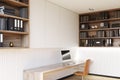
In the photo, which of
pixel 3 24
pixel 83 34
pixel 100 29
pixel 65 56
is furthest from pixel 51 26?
pixel 100 29

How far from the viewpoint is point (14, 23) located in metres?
3.02

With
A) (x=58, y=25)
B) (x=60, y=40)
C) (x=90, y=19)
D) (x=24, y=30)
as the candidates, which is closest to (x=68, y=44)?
(x=60, y=40)

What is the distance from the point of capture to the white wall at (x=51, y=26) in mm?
3742

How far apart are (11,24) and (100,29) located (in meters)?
3.59

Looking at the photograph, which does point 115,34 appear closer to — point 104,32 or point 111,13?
point 104,32

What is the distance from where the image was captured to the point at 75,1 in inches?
169

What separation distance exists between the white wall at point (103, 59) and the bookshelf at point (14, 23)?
Answer: 306 cm

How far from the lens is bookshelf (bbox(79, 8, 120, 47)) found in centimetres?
522

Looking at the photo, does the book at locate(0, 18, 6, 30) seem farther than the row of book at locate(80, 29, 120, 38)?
No

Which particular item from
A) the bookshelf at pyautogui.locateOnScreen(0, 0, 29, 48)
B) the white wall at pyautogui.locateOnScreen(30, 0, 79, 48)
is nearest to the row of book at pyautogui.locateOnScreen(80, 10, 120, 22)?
the white wall at pyautogui.locateOnScreen(30, 0, 79, 48)

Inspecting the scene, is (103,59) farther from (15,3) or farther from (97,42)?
(15,3)

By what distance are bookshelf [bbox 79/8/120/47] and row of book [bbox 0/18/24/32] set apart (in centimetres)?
324

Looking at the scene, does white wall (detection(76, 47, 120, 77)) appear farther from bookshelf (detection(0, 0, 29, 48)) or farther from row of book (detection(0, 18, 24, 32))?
row of book (detection(0, 18, 24, 32))

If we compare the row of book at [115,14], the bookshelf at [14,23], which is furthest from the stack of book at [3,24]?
the row of book at [115,14]
